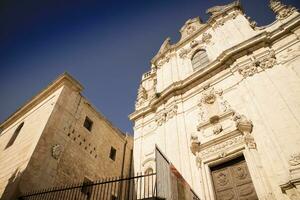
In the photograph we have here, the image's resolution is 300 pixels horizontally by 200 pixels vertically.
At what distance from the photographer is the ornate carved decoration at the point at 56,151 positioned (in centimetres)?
1122

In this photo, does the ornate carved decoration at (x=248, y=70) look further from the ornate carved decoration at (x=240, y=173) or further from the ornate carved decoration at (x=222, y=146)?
the ornate carved decoration at (x=240, y=173)

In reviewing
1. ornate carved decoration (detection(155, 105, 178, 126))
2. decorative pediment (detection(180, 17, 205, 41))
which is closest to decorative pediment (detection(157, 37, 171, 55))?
decorative pediment (detection(180, 17, 205, 41))

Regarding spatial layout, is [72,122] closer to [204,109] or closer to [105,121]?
[105,121]

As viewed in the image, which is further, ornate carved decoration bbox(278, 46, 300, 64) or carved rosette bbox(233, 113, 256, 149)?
ornate carved decoration bbox(278, 46, 300, 64)

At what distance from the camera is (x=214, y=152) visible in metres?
8.80

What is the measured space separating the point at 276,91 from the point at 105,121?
38.5ft

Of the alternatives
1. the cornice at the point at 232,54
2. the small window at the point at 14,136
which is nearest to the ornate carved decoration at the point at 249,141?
the cornice at the point at 232,54

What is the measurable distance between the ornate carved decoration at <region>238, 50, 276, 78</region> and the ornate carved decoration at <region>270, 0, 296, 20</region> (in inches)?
113

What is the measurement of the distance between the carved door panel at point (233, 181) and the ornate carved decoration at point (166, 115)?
149 inches

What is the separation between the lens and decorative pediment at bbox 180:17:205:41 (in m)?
16.2

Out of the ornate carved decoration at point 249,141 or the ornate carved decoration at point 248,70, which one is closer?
the ornate carved decoration at point 249,141

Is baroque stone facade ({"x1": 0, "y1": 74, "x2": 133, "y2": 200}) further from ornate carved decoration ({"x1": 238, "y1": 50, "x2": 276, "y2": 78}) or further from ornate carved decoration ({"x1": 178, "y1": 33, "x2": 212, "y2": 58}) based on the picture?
ornate carved decoration ({"x1": 238, "y1": 50, "x2": 276, "y2": 78})

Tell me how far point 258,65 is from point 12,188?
11924mm

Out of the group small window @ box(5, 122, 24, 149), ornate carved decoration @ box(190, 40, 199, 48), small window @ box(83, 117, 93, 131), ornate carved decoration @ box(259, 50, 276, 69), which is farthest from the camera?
small window @ box(83, 117, 93, 131)
